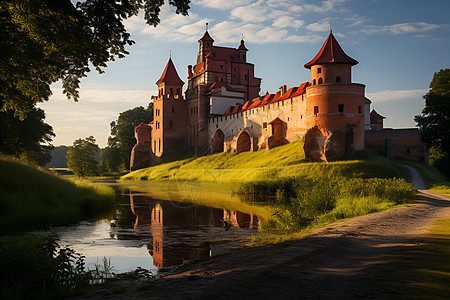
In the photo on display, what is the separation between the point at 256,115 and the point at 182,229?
3984cm

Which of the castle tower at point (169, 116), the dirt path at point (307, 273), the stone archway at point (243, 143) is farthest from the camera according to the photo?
the castle tower at point (169, 116)

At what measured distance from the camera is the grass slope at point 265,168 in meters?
33.1

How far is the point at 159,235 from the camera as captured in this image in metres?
12.7

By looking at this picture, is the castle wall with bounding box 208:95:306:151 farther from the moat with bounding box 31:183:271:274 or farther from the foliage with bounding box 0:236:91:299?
the foliage with bounding box 0:236:91:299

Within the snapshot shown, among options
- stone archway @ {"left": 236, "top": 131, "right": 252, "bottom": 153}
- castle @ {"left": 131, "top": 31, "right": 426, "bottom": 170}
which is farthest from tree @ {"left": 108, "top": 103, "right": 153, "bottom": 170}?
stone archway @ {"left": 236, "top": 131, "right": 252, "bottom": 153}

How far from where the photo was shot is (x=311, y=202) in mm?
16266

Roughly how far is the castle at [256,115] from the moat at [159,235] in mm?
21638

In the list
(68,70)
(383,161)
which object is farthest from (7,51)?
(383,161)

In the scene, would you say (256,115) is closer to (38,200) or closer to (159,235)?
(38,200)

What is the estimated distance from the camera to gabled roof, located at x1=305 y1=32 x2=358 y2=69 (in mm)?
39062

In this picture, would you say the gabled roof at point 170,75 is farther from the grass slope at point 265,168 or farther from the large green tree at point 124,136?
the grass slope at point 265,168

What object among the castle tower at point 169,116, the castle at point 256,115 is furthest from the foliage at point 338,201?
the castle tower at point 169,116

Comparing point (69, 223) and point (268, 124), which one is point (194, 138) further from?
point (69, 223)

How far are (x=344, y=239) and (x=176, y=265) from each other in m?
3.88
